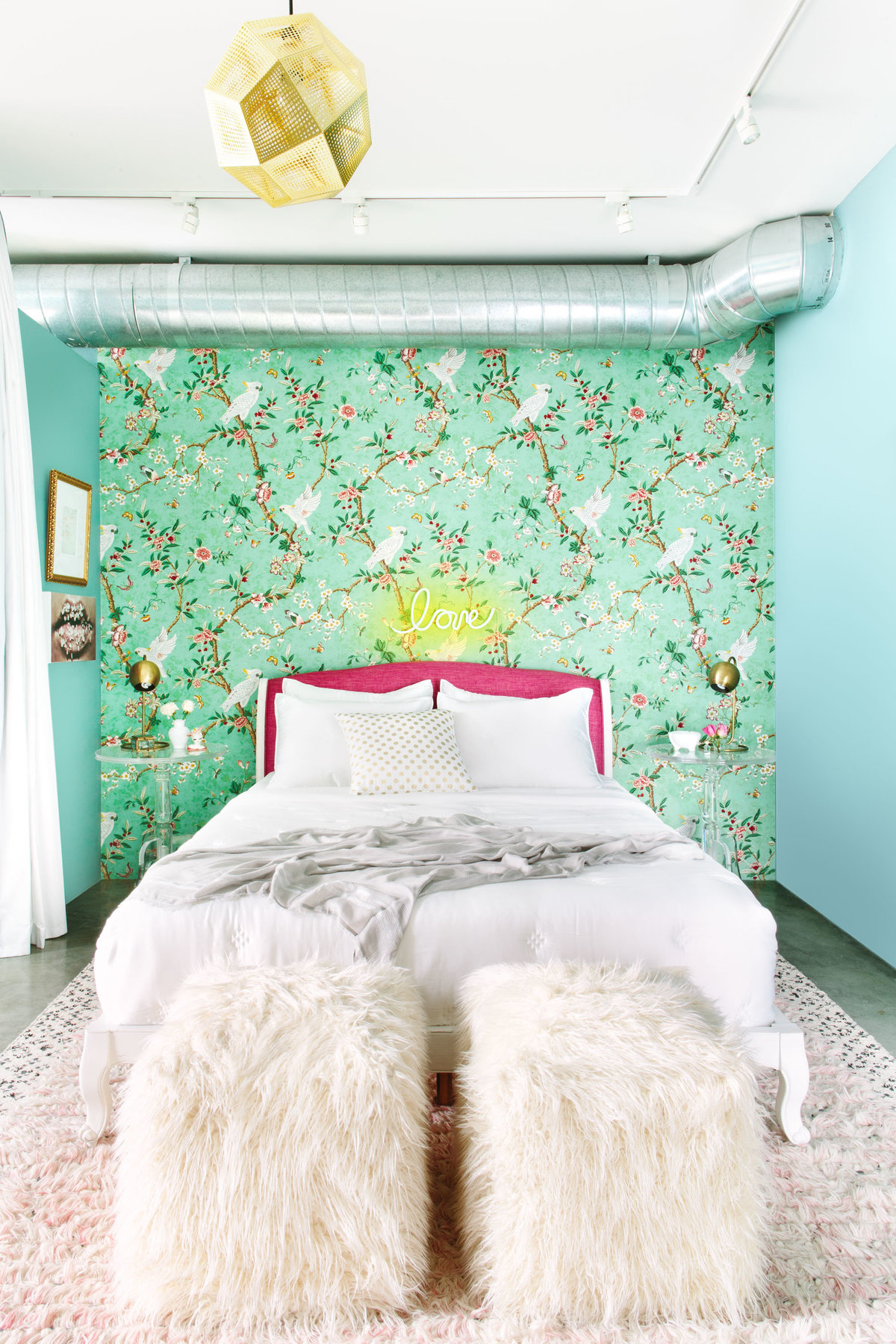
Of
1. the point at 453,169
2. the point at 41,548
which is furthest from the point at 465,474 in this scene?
the point at 41,548

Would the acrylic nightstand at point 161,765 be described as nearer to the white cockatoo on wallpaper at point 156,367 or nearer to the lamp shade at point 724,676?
the white cockatoo on wallpaper at point 156,367

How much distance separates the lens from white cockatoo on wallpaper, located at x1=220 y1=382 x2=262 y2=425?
433 centimetres

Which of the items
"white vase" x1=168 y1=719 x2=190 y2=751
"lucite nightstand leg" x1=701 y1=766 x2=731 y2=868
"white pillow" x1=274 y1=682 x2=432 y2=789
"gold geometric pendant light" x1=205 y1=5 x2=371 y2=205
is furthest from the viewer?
"white vase" x1=168 y1=719 x2=190 y2=751

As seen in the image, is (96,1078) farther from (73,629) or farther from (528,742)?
(73,629)

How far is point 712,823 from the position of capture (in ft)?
13.1

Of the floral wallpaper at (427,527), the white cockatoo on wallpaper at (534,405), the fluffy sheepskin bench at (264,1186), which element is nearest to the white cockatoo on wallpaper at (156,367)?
the floral wallpaper at (427,527)

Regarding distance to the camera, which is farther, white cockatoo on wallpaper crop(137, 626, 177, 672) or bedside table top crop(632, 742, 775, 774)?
white cockatoo on wallpaper crop(137, 626, 177, 672)

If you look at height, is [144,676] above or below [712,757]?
above

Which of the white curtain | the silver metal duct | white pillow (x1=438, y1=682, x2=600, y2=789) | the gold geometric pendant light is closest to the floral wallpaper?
the silver metal duct

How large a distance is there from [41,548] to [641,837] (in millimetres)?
2841

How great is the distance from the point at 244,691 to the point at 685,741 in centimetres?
217

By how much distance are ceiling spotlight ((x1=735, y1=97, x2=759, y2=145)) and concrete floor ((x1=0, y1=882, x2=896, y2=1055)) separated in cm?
284

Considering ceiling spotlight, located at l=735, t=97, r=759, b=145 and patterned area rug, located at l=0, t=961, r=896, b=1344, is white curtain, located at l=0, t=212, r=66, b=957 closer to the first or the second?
patterned area rug, located at l=0, t=961, r=896, b=1344

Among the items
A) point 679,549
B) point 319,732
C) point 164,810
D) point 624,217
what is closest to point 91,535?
point 164,810
